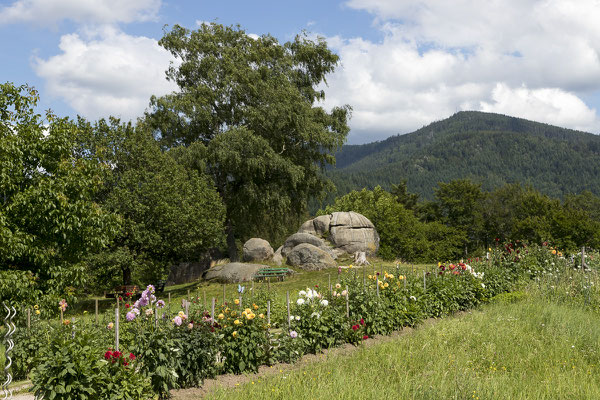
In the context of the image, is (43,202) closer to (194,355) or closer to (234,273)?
(194,355)

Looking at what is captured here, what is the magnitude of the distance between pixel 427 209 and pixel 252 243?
24248 mm

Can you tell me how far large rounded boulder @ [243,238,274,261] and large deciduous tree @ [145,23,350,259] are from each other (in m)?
1.93

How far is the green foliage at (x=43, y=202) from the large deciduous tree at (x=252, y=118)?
505 inches

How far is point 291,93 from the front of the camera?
26109mm

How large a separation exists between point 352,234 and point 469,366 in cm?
2171

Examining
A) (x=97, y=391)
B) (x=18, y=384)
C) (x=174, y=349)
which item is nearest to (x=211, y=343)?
(x=174, y=349)

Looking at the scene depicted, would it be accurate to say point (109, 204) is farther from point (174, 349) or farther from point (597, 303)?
point (597, 303)

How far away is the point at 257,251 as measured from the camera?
88.9 feet

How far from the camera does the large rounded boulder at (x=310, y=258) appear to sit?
24312mm

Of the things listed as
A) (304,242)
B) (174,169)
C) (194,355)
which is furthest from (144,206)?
(194,355)

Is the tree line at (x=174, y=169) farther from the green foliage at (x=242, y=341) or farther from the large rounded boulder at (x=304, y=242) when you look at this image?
the green foliage at (x=242, y=341)

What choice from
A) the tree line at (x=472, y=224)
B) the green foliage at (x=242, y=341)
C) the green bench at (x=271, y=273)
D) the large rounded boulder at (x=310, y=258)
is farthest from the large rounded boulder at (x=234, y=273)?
the green foliage at (x=242, y=341)

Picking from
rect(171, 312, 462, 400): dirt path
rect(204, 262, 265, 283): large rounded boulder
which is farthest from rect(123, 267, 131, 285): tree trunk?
rect(171, 312, 462, 400): dirt path

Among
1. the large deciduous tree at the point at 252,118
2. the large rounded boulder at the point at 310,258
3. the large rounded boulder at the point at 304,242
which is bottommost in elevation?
the large rounded boulder at the point at 310,258
